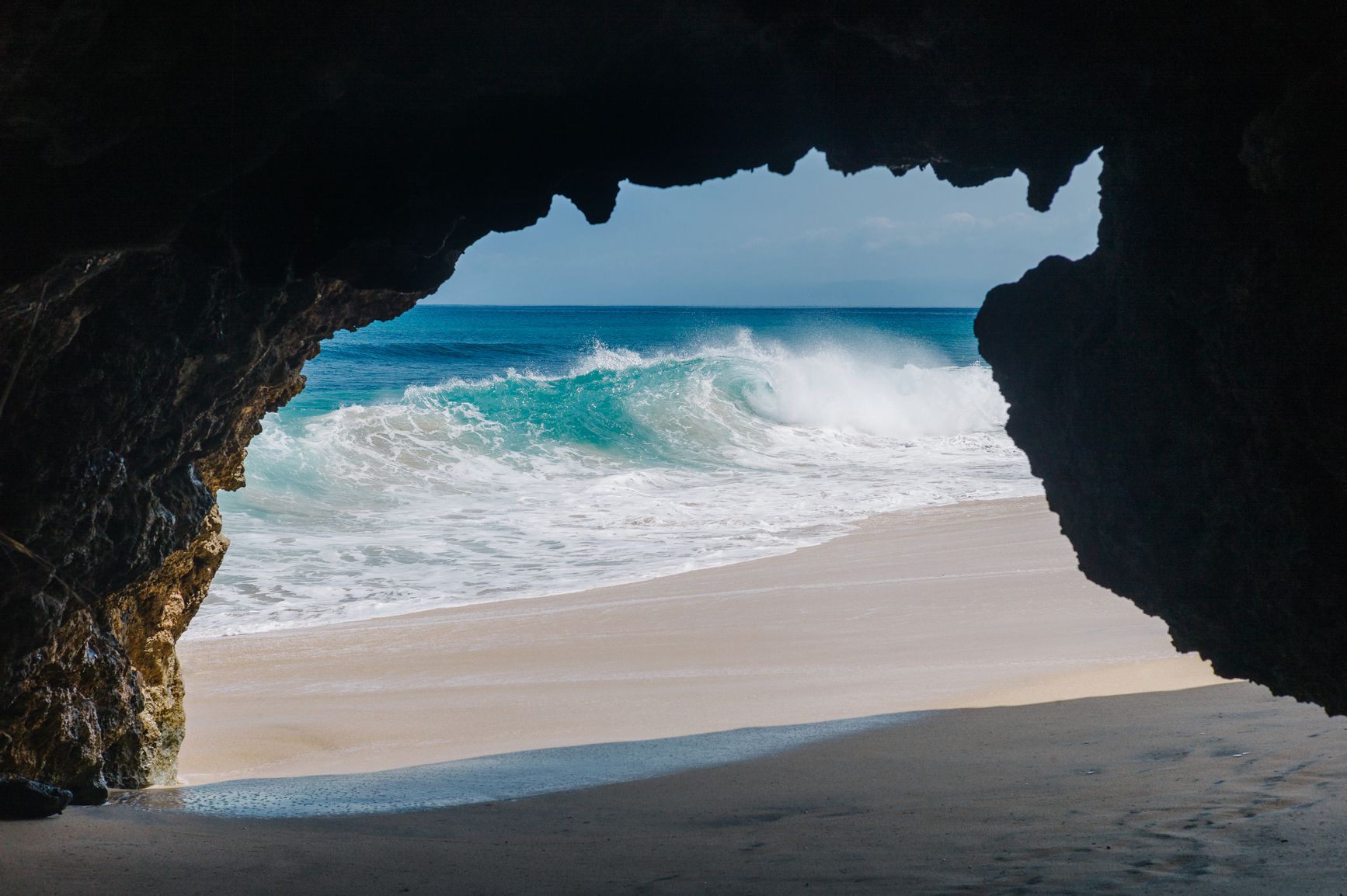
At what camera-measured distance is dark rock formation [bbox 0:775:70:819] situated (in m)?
3.69

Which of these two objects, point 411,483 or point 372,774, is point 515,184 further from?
point 411,483

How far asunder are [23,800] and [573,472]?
1508 cm

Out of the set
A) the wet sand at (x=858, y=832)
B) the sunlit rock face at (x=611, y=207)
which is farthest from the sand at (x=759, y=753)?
the sunlit rock face at (x=611, y=207)

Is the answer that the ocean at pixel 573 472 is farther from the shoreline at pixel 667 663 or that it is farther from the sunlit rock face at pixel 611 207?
the sunlit rock face at pixel 611 207

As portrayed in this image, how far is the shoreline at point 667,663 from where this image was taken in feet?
19.1

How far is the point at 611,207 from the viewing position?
13.5 ft

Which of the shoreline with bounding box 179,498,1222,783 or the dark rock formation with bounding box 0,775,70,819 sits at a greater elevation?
the shoreline with bounding box 179,498,1222,783

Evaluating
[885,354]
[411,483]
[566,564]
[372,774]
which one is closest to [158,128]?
[372,774]

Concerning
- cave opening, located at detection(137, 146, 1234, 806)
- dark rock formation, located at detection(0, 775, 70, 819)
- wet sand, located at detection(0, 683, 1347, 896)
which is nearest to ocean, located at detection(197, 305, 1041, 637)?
cave opening, located at detection(137, 146, 1234, 806)

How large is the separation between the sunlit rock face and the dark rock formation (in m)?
0.35

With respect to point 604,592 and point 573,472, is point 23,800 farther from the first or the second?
point 573,472

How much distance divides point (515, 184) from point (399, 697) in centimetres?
385

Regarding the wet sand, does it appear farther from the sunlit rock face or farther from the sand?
the sunlit rock face

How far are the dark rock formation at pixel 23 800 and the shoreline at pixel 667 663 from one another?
1.55 metres
